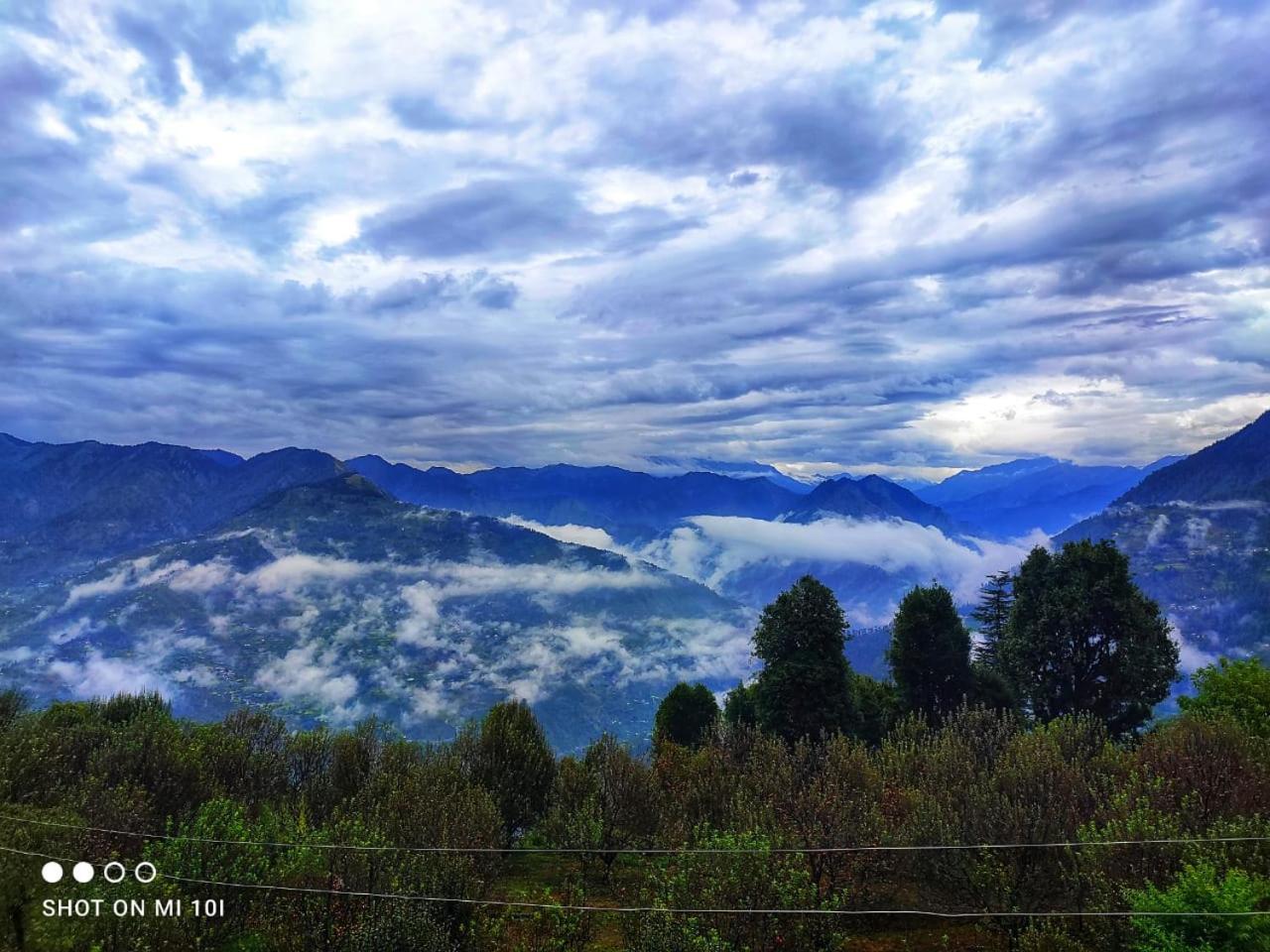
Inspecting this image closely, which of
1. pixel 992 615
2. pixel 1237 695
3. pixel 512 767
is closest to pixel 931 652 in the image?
pixel 1237 695

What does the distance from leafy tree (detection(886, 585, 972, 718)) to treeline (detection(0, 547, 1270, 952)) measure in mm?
21855

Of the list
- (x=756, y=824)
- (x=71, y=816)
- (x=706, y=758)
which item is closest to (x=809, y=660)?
(x=706, y=758)

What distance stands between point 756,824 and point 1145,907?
825 cm

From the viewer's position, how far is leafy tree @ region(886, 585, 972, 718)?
1941 inches

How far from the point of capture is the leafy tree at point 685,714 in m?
54.0

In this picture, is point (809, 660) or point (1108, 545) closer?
point (809, 660)

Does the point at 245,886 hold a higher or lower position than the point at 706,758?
higher

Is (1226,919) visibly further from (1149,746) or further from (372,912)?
(372,912)

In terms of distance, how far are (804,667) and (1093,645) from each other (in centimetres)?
1909

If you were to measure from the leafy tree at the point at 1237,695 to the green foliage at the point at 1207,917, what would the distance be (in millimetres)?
25027

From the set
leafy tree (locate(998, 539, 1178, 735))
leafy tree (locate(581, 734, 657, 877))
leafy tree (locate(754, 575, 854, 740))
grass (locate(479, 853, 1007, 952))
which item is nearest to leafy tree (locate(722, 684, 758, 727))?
leafy tree (locate(754, 575, 854, 740))

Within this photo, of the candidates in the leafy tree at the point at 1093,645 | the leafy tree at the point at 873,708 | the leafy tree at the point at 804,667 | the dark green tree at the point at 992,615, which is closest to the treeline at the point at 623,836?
the leafy tree at the point at 804,667

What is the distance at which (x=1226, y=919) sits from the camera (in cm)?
1168

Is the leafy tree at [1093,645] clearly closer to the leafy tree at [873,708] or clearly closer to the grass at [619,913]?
the leafy tree at [873,708]
